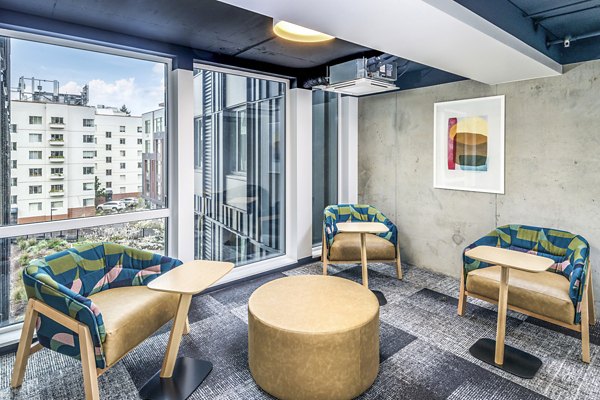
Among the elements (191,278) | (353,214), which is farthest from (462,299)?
(191,278)

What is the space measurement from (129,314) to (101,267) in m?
0.69

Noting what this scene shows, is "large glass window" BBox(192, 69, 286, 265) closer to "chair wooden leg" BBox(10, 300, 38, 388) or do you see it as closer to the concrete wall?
the concrete wall

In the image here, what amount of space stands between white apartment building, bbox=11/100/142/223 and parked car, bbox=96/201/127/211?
51mm

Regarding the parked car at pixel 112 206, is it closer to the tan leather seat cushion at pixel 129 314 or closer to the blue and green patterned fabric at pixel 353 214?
the tan leather seat cushion at pixel 129 314

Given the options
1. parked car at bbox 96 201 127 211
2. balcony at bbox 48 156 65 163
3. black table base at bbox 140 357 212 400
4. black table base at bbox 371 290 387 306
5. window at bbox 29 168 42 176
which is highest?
balcony at bbox 48 156 65 163

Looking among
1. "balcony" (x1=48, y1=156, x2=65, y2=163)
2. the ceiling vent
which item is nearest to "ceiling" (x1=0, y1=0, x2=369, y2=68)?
the ceiling vent

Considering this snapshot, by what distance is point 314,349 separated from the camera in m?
2.12

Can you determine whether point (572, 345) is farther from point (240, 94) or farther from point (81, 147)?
point (81, 147)

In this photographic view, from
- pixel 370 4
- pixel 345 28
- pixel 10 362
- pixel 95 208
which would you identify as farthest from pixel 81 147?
pixel 370 4

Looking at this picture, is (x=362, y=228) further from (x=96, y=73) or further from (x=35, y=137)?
(x=35, y=137)

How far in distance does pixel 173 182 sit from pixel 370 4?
2594 mm

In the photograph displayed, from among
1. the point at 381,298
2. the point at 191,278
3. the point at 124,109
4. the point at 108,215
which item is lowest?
the point at 381,298

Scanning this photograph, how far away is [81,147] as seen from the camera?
10.6ft

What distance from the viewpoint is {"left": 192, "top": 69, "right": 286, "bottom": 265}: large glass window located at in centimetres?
410
